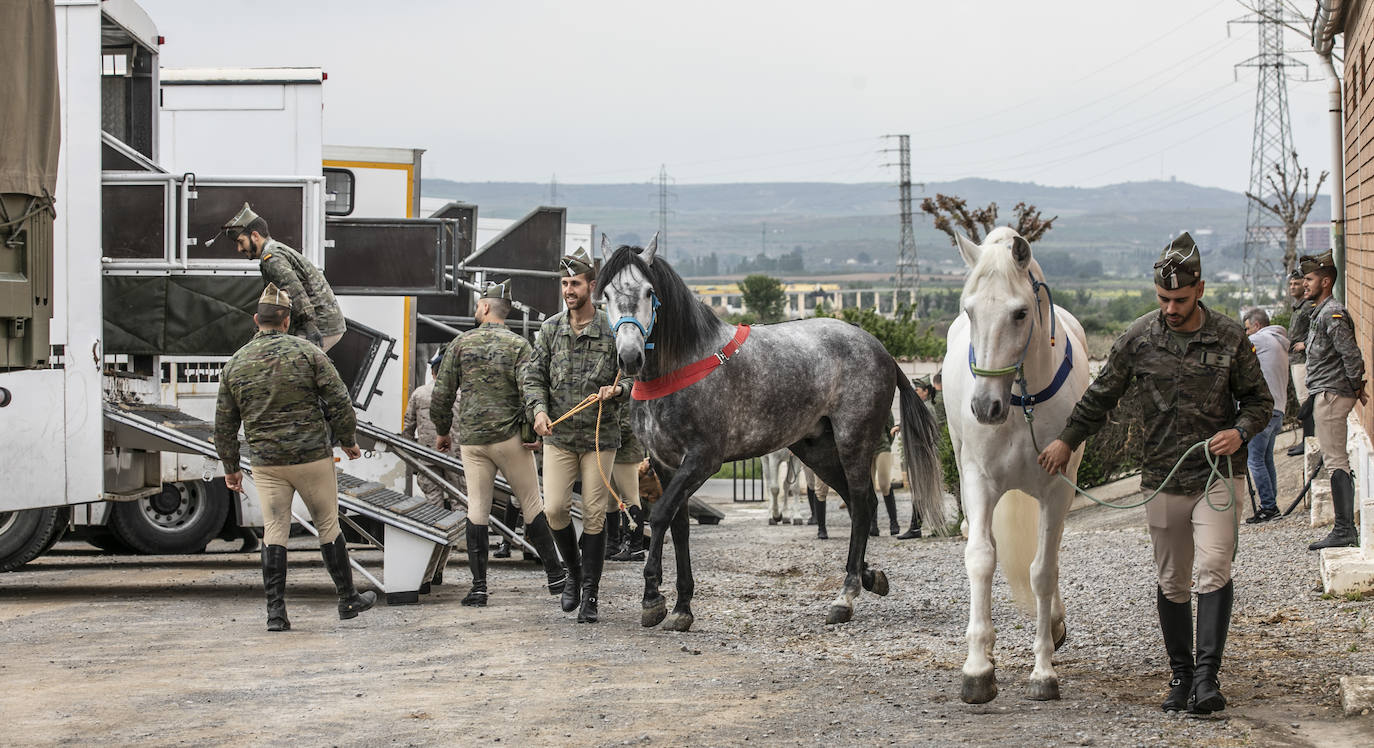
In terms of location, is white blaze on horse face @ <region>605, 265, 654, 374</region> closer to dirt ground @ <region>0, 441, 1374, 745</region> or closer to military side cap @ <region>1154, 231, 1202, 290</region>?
dirt ground @ <region>0, 441, 1374, 745</region>

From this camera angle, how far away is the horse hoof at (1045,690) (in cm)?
639

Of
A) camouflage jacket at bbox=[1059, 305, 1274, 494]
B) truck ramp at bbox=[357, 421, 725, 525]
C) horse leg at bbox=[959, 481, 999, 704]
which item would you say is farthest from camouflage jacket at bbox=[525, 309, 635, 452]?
camouflage jacket at bbox=[1059, 305, 1274, 494]

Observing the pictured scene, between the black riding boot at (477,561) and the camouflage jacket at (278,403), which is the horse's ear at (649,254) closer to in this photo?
the camouflage jacket at (278,403)

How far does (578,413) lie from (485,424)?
939mm

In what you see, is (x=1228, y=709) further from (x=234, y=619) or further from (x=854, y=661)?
(x=234, y=619)

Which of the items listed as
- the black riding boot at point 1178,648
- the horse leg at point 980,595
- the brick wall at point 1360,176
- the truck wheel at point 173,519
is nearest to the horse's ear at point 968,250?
the horse leg at point 980,595

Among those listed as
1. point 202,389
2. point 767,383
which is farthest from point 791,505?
point 767,383

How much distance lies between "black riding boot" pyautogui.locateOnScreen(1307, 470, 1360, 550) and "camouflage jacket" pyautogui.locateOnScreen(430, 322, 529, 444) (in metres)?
5.50

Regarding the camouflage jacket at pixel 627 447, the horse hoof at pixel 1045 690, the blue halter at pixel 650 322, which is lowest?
the horse hoof at pixel 1045 690

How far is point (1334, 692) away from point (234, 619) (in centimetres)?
637

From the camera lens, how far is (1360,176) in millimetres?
12820

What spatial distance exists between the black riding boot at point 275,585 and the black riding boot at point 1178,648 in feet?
16.8

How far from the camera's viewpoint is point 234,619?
942 centimetres

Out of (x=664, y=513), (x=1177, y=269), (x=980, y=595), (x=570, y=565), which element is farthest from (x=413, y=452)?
(x=1177, y=269)
